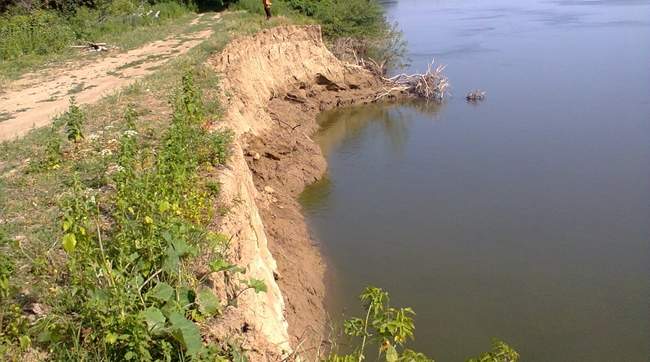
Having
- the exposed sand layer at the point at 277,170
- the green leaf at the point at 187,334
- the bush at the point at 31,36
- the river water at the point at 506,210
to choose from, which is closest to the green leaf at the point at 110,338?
the green leaf at the point at 187,334

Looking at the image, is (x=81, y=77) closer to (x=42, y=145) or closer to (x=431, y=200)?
(x=42, y=145)

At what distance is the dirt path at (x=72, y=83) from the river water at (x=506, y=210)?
5174 mm

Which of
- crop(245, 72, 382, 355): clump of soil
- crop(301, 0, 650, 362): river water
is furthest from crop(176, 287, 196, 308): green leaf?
crop(301, 0, 650, 362): river water

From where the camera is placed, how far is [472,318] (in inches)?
→ 364

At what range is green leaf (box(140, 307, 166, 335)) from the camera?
4211mm

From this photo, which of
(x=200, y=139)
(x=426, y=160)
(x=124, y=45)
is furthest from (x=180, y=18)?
(x=200, y=139)

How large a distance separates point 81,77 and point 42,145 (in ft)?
20.5

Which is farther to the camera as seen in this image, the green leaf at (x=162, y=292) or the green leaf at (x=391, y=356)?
the green leaf at (x=391, y=356)

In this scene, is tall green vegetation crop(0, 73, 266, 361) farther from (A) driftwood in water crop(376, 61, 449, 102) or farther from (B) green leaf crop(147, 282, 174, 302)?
(A) driftwood in water crop(376, 61, 449, 102)

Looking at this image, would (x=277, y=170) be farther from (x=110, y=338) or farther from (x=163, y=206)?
(x=110, y=338)

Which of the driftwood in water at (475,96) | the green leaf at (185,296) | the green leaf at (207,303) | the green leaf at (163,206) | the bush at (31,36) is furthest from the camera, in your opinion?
the driftwood in water at (475,96)

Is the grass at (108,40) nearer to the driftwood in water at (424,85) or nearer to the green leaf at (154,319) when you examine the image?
the driftwood in water at (424,85)

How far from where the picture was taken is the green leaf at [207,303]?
4906 mm

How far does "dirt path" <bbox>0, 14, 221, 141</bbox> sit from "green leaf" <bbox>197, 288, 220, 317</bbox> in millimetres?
6559
